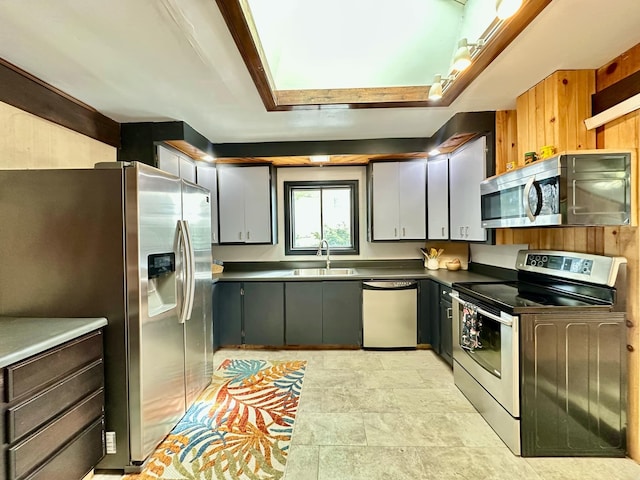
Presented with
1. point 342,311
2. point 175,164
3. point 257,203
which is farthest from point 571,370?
point 175,164

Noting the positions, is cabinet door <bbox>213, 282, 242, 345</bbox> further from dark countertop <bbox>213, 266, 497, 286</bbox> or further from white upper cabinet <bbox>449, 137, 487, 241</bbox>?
white upper cabinet <bbox>449, 137, 487, 241</bbox>

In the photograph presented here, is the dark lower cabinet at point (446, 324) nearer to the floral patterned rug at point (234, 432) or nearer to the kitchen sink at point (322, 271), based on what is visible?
the kitchen sink at point (322, 271)

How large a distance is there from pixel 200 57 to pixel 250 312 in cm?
256

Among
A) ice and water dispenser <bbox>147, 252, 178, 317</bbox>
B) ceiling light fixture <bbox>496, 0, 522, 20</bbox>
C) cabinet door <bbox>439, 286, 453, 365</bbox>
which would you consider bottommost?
cabinet door <bbox>439, 286, 453, 365</bbox>

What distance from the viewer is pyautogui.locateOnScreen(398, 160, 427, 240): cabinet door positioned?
375 cm

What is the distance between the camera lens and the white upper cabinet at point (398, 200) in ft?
12.3

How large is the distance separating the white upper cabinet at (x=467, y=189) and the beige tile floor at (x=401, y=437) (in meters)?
1.41

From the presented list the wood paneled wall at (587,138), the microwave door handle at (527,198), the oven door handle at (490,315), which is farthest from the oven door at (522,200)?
the oven door handle at (490,315)

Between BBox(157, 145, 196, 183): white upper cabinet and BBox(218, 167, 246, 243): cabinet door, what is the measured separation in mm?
403

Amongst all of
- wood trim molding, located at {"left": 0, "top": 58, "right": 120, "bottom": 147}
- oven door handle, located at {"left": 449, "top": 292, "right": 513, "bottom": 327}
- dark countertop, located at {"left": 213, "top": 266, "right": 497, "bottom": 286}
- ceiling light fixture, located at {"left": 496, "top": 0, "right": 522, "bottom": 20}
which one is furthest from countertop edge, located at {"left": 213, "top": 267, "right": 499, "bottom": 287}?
ceiling light fixture, located at {"left": 496, "top": 0, "right": 522, "bottom": 20}

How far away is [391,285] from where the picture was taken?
3480mm

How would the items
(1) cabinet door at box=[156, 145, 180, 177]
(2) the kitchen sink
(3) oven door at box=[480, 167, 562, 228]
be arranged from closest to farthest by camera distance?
A: 1. (3) oven door at box=[480, 167, 562, 228]
2. (1) cabinet door at box=[156, 145, 180, 177]
3. (2) the kitchen sink

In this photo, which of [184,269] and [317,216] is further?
[317,216]

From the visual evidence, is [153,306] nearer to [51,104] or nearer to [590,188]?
[51,104]
